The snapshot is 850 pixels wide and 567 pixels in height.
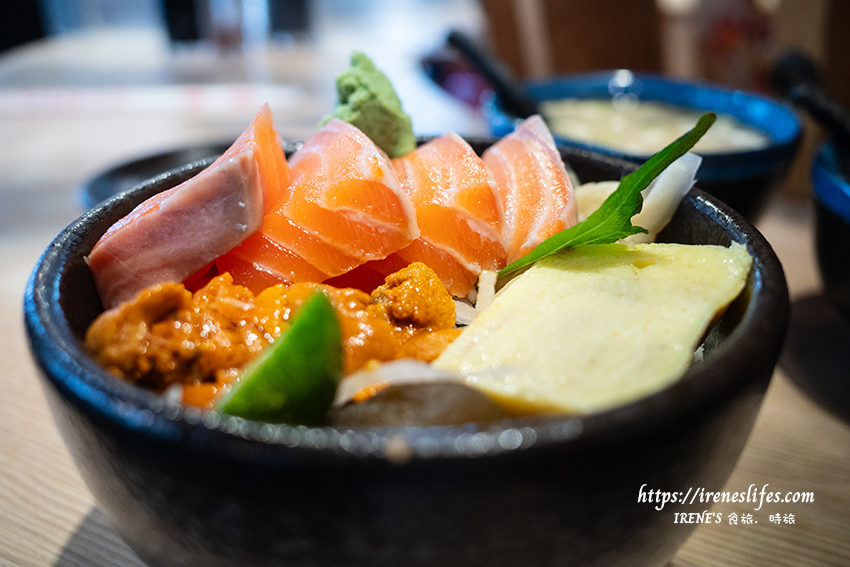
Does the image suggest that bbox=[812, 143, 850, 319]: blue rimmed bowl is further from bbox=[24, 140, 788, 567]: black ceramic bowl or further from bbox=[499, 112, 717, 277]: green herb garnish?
bbox=[24, 140, 788, 567]: black ceramic bowl

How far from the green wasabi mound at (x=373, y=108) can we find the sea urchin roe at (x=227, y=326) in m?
0.31

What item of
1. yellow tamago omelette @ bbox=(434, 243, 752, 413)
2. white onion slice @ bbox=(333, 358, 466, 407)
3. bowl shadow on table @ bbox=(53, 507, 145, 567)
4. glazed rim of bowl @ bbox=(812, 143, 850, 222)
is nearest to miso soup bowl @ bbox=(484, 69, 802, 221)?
glazed rim of bowl @ bbox=(812, 143, 850, 222)

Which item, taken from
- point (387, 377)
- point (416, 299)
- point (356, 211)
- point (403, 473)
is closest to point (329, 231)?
point (356, 211)

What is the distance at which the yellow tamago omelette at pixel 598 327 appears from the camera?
1.86 feet

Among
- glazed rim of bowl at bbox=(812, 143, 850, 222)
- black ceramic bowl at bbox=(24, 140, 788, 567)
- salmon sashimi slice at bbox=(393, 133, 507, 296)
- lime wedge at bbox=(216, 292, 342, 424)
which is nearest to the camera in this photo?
black ceramic bowl at bbox=(24, 140, 788, 567)

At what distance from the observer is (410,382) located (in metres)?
0.60

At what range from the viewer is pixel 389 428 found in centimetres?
51

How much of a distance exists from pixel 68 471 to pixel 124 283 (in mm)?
440

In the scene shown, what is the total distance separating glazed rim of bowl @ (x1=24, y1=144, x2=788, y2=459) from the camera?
441 mm

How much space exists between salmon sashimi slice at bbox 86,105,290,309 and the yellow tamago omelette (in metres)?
0.33

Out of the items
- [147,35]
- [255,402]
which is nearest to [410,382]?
[255,402]

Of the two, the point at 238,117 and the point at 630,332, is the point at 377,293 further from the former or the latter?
the point at 238,117

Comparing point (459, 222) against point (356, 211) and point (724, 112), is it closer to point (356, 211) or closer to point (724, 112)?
point (356, 211)

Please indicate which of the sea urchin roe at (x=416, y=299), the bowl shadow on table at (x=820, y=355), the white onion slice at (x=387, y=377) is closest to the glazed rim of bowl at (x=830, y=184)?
the bowl shadow on table at (x=820, y=355)
